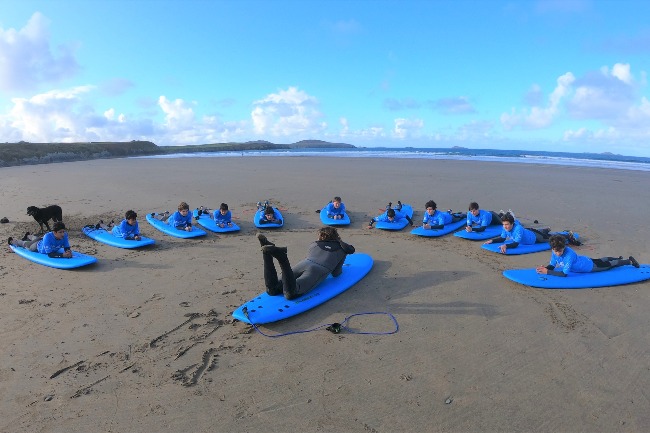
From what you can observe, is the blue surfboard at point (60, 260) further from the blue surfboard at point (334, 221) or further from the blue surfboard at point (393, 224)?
the blue surfboard at point (393, 224)

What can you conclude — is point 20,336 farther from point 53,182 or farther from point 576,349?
point 53,182

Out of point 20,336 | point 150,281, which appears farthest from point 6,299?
point 150,281

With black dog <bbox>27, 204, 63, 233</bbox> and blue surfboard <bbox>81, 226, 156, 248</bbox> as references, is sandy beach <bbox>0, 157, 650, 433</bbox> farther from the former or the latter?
black dog <bbox>27, 204, 63, 233</bbox>

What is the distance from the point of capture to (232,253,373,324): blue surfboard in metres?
5.64

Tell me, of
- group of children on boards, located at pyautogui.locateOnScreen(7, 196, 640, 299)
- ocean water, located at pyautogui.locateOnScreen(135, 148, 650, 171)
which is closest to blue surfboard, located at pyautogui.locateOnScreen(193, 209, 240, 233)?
group of children on boards, located at pyautogui.locateOnScreen(7, 196, 640, 299)

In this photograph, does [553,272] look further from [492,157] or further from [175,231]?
[492,157]

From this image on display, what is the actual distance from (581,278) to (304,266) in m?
5.19

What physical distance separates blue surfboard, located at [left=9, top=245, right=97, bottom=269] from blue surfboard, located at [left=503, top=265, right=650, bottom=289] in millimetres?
8465

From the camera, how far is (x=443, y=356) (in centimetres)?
491

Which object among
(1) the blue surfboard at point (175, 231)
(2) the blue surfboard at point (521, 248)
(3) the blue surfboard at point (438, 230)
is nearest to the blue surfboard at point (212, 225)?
(1) the blue surfboard at point (175, 231)

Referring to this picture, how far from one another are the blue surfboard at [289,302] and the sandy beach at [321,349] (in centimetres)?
14

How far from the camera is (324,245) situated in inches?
275

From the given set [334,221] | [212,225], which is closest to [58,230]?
[212,225]

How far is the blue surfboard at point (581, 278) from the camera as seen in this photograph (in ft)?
23.0
